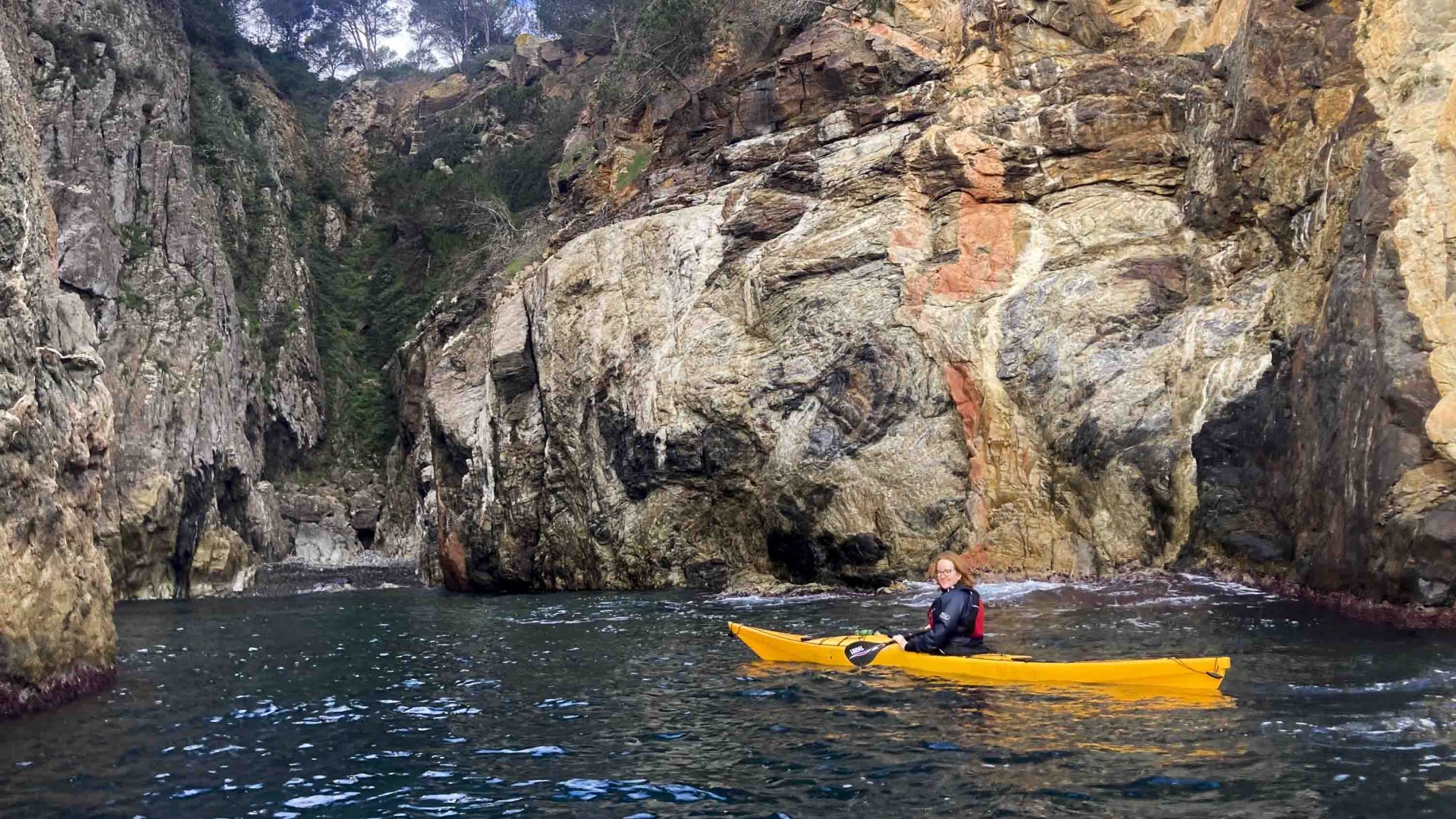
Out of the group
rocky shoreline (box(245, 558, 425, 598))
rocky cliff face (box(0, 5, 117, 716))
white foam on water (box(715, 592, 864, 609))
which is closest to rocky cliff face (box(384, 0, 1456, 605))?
white foam on water (box(715, 592, 864, 609))

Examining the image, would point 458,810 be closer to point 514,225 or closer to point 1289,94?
point 1289,94

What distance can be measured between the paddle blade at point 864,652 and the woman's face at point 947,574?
81 centimetres

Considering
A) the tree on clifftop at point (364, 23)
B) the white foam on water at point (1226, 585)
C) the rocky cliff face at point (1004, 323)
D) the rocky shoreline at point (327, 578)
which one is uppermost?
the tree on clifftop at point (364, 23)

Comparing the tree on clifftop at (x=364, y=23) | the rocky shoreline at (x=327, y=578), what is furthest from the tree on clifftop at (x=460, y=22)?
the rocky shoreline at (x=327, y=578)

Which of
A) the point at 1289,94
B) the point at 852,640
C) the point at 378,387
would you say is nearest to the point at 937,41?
the point at 1289,94

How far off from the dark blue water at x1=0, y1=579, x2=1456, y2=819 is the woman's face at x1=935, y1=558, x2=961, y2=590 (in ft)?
3.62

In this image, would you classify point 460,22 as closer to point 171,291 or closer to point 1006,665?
point 171,291

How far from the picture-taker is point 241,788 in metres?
7.16

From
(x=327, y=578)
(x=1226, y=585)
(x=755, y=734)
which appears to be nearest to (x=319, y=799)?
(x=755, y=734)

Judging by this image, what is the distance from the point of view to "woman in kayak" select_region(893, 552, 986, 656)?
10664 mm

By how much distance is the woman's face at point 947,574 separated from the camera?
35.7 ft

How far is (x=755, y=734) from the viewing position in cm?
823

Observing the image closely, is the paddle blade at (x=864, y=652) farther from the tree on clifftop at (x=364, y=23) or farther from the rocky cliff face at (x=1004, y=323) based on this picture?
the tree on clifftop at (x=364, y=23)

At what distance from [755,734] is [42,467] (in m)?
7.16
